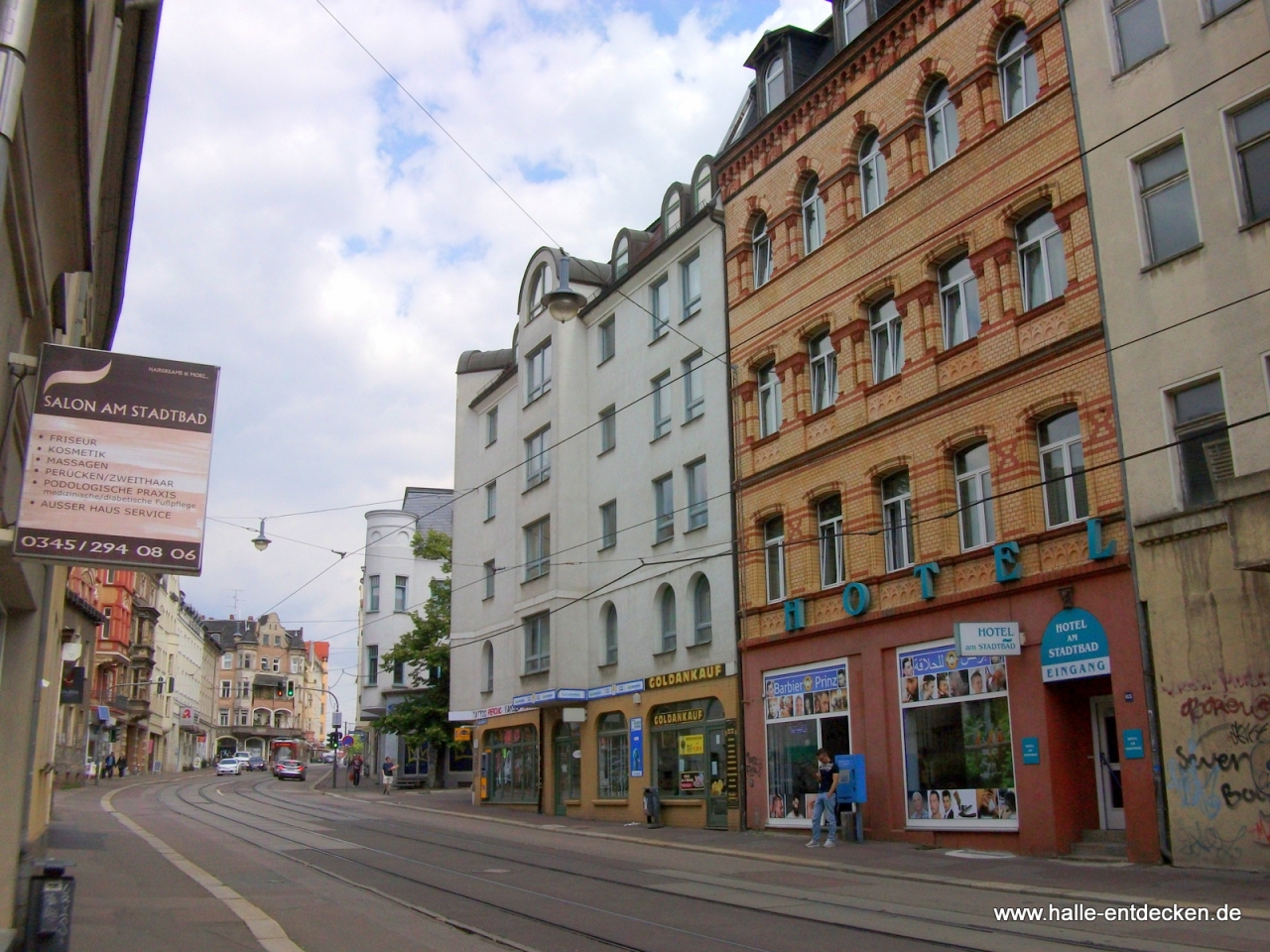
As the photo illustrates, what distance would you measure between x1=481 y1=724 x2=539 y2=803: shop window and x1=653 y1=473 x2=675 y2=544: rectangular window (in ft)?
30.9

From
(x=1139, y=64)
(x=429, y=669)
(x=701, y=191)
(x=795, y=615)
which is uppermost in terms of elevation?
(x=701, y=191)

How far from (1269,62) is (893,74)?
846 cm

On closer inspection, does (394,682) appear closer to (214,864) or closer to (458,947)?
(214,864)

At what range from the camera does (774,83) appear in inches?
1115

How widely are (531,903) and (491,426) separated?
30.9 meters

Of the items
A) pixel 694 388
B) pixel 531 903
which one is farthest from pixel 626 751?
pixel 531 903

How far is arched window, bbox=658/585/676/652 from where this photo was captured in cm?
3016

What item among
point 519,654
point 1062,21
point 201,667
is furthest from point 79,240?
point 201,667

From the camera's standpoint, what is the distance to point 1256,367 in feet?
53.2

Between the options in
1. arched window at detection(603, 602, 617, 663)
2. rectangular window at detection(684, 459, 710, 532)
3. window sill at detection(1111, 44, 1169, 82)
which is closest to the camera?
window sill at detection(1111, 44, 1169, 82)

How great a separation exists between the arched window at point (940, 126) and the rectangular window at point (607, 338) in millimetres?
13707

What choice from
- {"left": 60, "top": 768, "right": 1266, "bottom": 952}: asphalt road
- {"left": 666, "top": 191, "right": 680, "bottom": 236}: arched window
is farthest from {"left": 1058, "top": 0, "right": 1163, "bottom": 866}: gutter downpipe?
{"left": 666, "top": 191, "right": 680, "bottom": 236}: arched window

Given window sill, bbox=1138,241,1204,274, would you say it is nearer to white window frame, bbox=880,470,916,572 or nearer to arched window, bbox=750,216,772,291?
white window frame, bbox=880,470,916,572

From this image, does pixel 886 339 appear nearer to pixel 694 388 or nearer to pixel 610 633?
pixel 694 388
